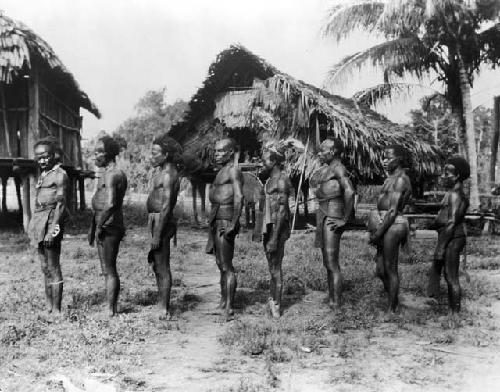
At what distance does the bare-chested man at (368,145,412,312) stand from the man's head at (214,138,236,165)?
5.61 ft

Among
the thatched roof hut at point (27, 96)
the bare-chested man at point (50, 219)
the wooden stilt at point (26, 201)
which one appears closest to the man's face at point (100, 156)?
the bare-chested man at point (50, 219)

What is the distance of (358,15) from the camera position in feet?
49.3

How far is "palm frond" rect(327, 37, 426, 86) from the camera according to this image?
49.5 ft

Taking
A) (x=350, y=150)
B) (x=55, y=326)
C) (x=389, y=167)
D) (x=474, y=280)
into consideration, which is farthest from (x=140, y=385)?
(x=350, y=150)

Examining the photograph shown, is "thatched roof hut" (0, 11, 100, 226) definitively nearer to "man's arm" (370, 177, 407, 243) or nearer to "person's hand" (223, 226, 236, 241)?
"person's hand" (223, 226, 236, 241)

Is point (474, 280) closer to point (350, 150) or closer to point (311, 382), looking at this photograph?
point (311, 382)

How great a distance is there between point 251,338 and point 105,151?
8.29 feet

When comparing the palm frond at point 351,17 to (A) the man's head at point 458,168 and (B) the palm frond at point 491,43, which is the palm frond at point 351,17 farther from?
(A) the man's head at point 458,168

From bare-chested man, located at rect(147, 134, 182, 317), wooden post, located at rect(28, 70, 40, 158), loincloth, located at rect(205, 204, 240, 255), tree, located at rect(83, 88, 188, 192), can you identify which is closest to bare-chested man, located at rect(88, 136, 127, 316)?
bare-chested man, located at rect(147, 134, 182, 317)

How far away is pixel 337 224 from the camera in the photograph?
6016 millimetres

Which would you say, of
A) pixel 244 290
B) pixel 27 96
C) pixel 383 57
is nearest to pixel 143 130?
pixel 27 96

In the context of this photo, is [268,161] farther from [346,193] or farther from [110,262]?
[110,262]

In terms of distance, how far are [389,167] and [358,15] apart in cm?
1041

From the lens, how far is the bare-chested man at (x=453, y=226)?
18.7ft
